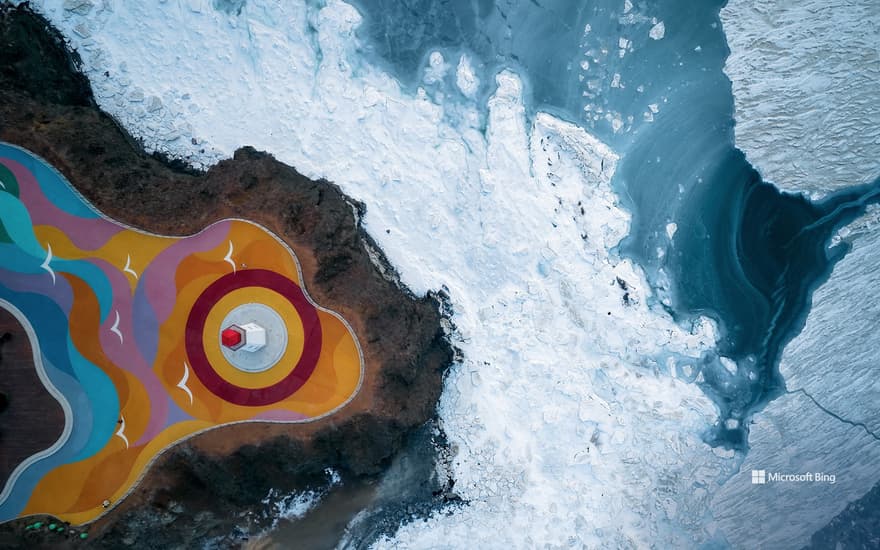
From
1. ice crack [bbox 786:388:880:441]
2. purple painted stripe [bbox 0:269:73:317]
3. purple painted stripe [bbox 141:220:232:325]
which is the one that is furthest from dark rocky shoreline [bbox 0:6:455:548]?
ice crack [bbox 786:388:880:441]

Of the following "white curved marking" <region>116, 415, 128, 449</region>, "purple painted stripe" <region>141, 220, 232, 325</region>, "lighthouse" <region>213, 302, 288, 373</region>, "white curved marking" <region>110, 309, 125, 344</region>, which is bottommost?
"white curved marking" <region>116, 415, 128, 449</region>

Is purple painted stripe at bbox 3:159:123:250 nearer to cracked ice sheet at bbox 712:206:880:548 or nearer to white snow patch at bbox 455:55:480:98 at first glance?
white snow patch at bbox 455:55:480:98

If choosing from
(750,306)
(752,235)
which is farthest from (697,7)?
(750,306)

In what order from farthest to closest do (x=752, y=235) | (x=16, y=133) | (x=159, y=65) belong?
(x=752, y=235) < (x=159, y=65) < (x=16, y=133)

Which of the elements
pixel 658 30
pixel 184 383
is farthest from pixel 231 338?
pixel 658 30

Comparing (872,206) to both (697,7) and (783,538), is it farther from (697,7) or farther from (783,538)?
(783,538)

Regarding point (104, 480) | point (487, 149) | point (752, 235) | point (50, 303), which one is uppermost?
point (487, 149)
